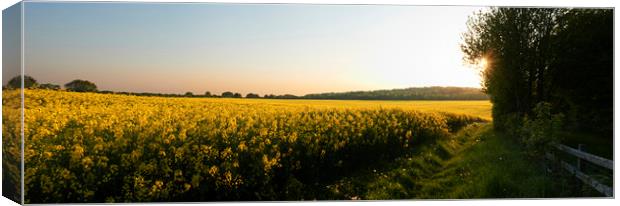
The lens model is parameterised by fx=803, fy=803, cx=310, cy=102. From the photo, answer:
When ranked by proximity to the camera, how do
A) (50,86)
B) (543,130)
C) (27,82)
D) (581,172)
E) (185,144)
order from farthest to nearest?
(543,130)
(581,172)
(185,144)
(50,86)
(27,82)

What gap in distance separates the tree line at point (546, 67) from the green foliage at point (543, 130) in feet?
0.06

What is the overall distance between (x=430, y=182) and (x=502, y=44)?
→ 10.0 feet

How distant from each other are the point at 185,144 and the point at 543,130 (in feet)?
20.2

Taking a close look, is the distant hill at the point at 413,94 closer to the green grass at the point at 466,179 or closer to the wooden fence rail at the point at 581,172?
the green grass at the point at 466,179

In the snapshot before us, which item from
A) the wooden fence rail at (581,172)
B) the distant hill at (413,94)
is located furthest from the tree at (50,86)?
the wooden fence rail at (581,172)

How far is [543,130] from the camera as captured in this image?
45.7 feet


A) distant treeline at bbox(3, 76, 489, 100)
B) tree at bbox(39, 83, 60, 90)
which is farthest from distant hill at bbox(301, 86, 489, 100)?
tree at bbox(39, 83, 60, 90)

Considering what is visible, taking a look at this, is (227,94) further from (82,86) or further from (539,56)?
(539,56)

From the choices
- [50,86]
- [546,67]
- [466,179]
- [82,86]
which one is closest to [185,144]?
[82,86]

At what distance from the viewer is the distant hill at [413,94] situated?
1382cm

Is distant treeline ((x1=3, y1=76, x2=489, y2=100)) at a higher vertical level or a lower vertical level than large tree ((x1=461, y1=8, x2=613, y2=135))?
lower

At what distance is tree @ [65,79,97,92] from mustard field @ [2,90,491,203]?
0.12 m

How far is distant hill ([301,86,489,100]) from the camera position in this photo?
13.8 meters

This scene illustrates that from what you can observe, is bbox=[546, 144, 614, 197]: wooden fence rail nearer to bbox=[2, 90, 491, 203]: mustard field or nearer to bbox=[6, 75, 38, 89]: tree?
bbox=[2, 90, 491, 203]: mustard field
